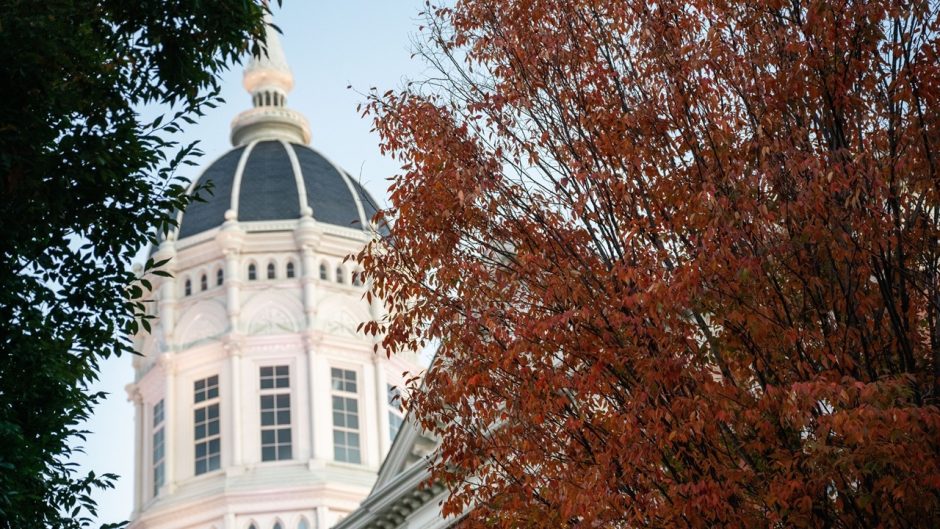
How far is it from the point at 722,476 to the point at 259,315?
49.3m

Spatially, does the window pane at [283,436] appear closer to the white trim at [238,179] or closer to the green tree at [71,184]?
the white trim at [238,179]

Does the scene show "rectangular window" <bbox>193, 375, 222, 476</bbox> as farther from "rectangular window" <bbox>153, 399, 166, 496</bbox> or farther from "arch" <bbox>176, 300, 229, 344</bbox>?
"arch" <bbox>176, 300, 229, 344</bbox>

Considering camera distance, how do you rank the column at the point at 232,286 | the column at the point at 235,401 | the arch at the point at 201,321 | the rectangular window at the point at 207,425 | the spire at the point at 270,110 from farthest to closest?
the spire at the point at 270,110, the arch at the point at 201,321, the column at the point at 232,286, the rectangular window at the point at 207,425, the column at the point at 235,401

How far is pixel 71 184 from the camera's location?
13.3 m

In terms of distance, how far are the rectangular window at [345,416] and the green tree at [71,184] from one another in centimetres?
4574

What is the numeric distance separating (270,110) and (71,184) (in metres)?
56.1

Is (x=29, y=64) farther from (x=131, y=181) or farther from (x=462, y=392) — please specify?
(x=462, y=392)

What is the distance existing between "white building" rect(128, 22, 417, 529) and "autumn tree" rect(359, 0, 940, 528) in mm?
42874

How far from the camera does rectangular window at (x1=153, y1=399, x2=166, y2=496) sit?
60.9 m

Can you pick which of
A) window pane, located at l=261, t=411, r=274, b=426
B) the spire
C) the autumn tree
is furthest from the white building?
the autumn tree

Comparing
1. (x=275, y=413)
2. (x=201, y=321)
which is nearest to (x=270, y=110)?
(x=201, y=321)

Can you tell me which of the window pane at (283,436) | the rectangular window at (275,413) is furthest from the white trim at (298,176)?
the window pane at (283,436)

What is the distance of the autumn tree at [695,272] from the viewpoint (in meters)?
13.0

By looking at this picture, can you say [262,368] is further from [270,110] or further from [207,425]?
[270,110]
